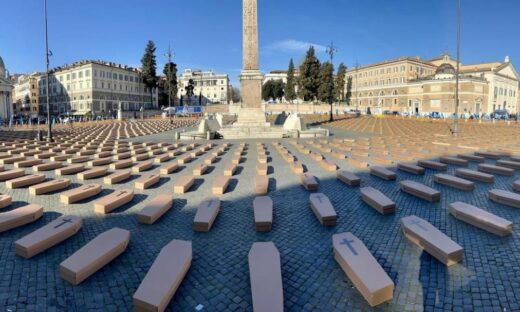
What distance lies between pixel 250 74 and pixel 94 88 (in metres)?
71.4

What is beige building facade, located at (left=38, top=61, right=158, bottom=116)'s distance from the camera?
274ft

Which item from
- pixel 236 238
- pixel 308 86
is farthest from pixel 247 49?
pixel 308 86

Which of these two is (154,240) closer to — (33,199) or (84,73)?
(33,199)

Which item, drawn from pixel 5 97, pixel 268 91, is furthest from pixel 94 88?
pixel 268 91

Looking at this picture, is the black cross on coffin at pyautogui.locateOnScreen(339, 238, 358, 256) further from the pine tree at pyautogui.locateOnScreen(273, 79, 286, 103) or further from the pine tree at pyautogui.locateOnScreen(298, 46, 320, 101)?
the pine tree at pyautogui.locateOnScreen(273, 79, 286, 103)

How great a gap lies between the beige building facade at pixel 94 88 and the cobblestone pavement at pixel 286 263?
82.1 m

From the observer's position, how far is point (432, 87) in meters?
76.2

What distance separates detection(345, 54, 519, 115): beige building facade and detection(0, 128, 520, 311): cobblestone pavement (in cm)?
6466

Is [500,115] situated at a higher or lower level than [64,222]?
higher

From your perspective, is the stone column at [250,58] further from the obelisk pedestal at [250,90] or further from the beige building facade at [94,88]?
the beige building facade at [94,88]

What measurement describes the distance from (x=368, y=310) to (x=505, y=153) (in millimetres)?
15119

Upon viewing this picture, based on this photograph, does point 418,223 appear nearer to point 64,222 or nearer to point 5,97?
point 64,222

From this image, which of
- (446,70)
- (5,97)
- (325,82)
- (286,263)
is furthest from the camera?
(446,70)

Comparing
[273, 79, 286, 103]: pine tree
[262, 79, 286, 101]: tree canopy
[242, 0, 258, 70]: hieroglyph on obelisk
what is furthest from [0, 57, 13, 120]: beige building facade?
[242, 0, 258, 70]: hieroglyph on obelisk
